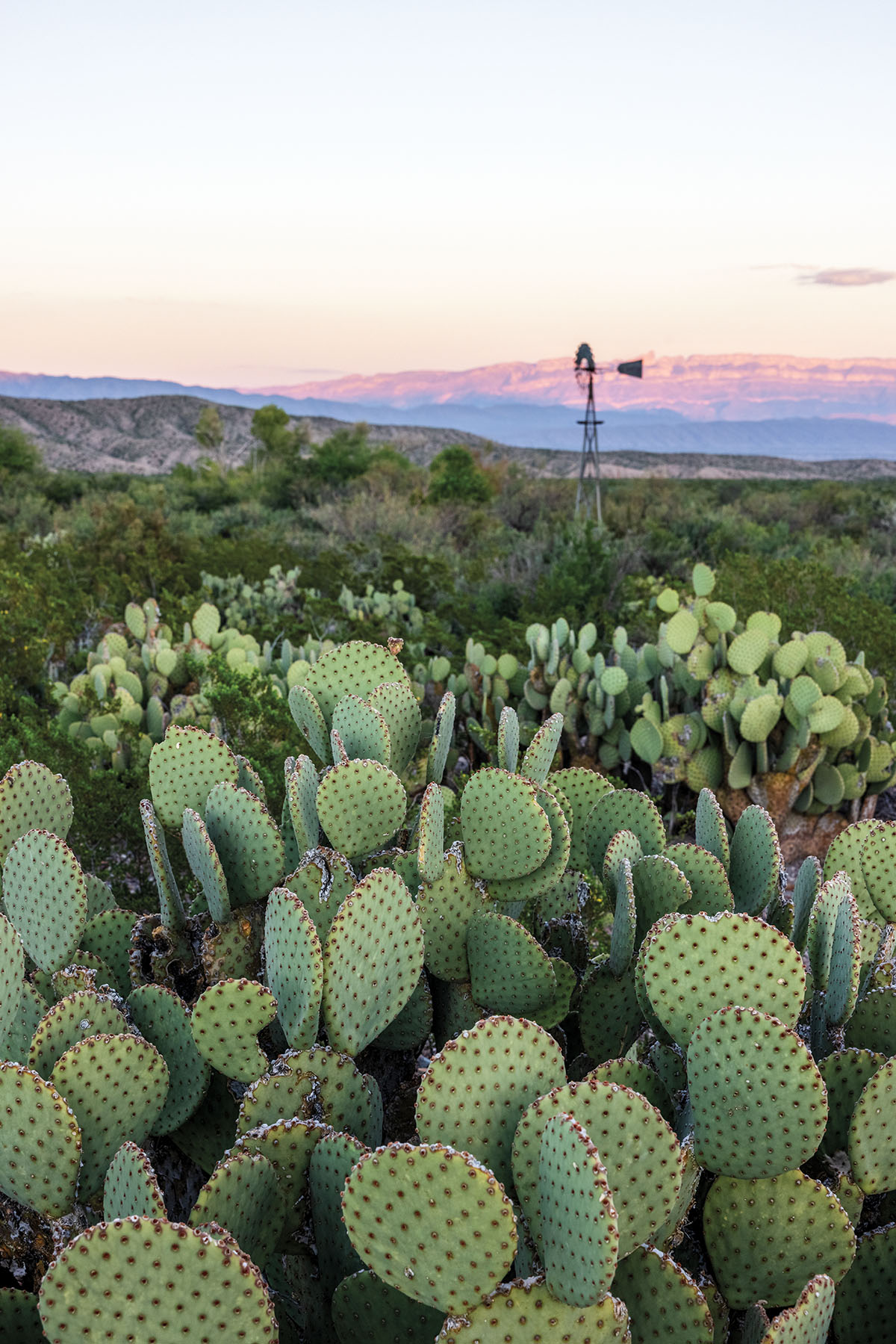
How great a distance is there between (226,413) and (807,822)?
98651 mm

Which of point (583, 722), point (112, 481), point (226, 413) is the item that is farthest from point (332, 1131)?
Result: point (226, 413)

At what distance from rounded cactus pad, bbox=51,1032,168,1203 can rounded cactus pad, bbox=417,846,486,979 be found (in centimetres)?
62

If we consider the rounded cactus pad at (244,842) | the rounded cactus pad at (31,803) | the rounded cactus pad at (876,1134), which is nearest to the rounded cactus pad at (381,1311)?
the rounded cactus pad at (876,1134)

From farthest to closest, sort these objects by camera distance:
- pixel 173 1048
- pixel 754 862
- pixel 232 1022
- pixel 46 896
Answer: pixel 754 862 < pixel 46 896 < pixel 173 1048 < pixel 232 1022

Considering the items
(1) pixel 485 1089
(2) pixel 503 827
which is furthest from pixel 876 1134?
(2) pixel 503 827

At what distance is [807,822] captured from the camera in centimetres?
563

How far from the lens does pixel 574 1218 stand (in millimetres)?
1096

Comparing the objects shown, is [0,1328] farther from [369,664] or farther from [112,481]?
[112,481]

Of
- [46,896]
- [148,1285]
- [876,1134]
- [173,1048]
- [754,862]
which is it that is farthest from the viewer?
[754,862]

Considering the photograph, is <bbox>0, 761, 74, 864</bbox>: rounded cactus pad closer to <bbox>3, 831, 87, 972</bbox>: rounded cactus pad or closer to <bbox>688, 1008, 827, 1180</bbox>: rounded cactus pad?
<bbox>3, 831, 87, 972</bbox>: rounded cactus pad

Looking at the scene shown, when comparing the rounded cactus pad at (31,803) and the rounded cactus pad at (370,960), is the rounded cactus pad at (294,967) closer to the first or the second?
the rounded cactus pad at (370,960)

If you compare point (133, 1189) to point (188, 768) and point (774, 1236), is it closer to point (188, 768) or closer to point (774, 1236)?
point (774, 1236)

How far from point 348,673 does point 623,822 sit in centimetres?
85

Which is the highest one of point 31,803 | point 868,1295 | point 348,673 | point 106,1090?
point 348,673
